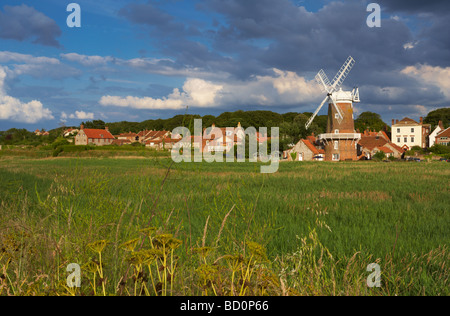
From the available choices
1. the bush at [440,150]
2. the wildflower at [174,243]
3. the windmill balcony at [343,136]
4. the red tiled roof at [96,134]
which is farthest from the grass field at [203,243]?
the red tiled roof at [96,134]

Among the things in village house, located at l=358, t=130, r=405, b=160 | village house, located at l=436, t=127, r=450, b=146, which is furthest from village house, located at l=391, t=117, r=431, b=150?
village house, located at l=358, t=130, r=405, b=160

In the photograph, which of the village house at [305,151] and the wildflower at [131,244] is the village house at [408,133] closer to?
the village house at [305,151]

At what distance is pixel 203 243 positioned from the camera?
3.22m

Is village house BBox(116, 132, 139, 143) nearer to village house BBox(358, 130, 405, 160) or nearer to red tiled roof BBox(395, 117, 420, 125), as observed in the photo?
village house BBox(358, 130, 405, 160)

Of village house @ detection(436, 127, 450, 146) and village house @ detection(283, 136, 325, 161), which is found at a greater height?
village house @ detection(436, 127, 450, 146)

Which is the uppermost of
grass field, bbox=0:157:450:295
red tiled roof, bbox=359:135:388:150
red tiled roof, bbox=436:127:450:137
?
red tiled roof, bbox=436:127:450:137

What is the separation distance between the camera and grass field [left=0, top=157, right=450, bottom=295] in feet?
9.32

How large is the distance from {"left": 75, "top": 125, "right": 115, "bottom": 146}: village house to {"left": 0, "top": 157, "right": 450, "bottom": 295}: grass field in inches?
3748

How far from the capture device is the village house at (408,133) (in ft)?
289

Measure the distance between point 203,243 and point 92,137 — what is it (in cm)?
10347

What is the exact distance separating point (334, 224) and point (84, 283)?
21.8ft
